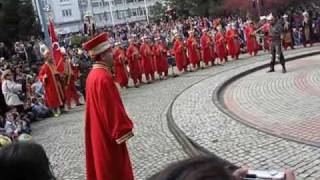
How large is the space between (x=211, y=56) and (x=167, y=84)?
5.02 meters

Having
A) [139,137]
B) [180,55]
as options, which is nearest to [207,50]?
[180,55]

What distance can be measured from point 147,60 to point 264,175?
19.5 metres

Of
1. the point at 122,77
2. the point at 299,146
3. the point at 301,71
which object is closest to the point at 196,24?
the point at 122,77

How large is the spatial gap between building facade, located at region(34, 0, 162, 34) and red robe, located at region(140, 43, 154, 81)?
7069cm

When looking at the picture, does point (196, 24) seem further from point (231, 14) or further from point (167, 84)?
point (167, 84)

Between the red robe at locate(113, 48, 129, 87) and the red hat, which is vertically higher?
the red hat

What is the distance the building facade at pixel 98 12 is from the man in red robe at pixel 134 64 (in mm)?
71158

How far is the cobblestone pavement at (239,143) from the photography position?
7.03m

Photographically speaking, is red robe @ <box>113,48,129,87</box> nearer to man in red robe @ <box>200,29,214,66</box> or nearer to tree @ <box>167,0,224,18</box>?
man in red robe @ <box>200,29,214,66</box>

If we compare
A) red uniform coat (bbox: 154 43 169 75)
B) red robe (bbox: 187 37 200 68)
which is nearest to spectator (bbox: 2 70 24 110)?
red uniform coat (bbox: 154 43 169 75)

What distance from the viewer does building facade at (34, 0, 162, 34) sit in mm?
93375

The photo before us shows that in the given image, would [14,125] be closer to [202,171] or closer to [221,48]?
[202,171]

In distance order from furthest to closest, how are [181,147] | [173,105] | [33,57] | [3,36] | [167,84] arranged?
[3,36], [33,57], [167,84], [173,105], [181,147]

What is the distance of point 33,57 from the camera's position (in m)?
28.6
